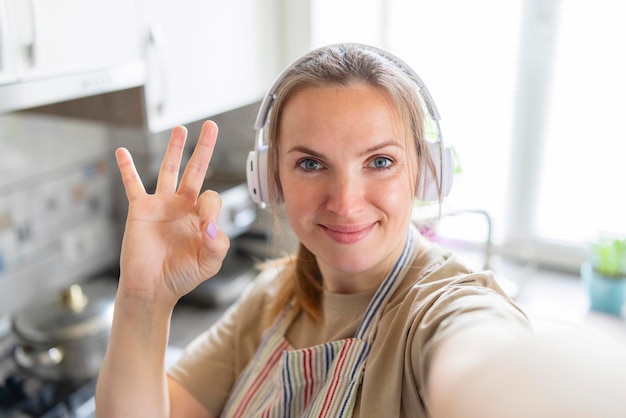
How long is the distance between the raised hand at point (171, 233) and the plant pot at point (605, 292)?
1.24 meters

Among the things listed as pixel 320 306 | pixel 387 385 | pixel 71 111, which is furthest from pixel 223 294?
pixel 387 385

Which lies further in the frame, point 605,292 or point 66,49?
point 605,292

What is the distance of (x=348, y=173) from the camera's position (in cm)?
79

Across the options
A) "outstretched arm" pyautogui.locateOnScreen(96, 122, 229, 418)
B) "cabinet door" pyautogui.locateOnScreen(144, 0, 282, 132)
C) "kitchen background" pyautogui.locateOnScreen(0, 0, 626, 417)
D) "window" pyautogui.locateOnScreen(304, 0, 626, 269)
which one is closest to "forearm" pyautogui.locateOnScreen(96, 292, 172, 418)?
"outstretched arm" pyautogui.locateOnScreen(96, 122, 229, 418)

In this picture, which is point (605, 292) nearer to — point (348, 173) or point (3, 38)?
point (348, 173)

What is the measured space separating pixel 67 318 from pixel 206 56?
73 centimetres

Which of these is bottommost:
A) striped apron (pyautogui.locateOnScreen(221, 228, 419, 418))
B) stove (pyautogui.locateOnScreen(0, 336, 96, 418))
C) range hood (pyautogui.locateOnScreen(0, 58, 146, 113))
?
stove (pyautogui.locateOnScreen(0, 336, 96, 418))

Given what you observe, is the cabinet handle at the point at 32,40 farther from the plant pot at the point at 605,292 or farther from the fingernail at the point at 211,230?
the plant pot at the point at 605,292

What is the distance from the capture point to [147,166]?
1.92 m

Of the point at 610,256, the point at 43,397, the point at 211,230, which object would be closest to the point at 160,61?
the point at 211,230

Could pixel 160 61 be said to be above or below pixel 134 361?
above

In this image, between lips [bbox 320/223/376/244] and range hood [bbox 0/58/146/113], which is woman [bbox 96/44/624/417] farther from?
range hood [bbox 0/58/146/113]

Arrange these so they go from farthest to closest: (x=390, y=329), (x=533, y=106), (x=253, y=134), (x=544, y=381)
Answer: (x=533, y=106) < (x=253, y=134) < (x=390, y=329) < (x=544, y=381)

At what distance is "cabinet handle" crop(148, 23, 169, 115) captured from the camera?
1.34m
